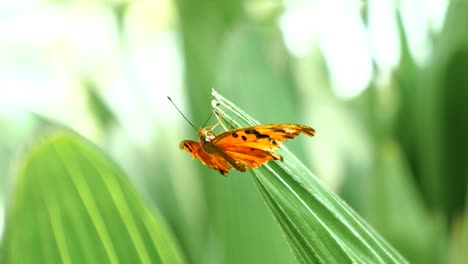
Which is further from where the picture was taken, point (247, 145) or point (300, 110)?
point (300, 110)

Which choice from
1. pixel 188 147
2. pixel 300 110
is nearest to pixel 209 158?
pixel 188 147

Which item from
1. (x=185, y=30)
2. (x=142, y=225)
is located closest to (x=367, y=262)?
(x=142, y=225)

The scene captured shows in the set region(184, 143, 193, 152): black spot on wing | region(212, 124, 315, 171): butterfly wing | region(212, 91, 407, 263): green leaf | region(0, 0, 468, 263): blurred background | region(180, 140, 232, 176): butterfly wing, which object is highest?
region(0, 0, 468, 263): blurred background

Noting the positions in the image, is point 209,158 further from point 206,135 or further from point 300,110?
point 300,110

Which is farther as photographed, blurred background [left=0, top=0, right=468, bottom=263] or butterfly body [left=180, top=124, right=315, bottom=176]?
blurred background [left=0, top=0, right=468, bottom=263]

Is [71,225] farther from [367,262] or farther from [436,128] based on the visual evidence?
[436,128]

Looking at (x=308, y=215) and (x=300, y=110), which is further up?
(x=300, y=110)

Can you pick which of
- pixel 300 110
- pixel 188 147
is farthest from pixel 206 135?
pixel 300 110
